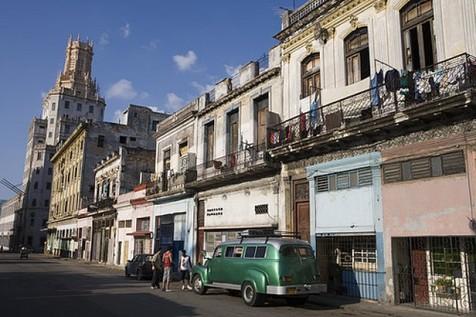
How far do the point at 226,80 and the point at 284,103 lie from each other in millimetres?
5826

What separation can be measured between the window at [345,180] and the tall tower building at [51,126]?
72534 mm

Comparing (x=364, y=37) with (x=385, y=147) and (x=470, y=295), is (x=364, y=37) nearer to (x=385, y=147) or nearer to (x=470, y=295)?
(x=385, y=147)


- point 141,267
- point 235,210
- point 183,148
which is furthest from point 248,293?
point 183,148

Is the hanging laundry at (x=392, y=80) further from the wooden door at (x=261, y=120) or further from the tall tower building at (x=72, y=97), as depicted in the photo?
the tall tower building at (x=72, y=97)

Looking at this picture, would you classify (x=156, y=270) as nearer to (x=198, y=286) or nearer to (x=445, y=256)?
(x=198, y=286)

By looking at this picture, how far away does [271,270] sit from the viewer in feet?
43.4

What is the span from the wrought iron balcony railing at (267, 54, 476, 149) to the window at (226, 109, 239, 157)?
4758mm

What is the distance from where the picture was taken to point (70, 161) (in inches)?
2357

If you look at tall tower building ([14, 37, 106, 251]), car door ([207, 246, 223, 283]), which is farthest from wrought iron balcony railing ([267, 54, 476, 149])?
tall tower building ([14, 37, 106, 251])

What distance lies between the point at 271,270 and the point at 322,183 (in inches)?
197

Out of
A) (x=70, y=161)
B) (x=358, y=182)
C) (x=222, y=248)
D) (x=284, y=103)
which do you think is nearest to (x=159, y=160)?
(x=284, y=103)

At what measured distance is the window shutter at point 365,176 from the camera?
15102 millimetres

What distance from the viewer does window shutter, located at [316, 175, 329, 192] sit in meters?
16.9

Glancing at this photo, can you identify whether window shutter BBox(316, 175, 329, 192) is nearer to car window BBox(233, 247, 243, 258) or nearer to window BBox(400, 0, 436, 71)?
car window BBox(233, 247, 243, 258)
